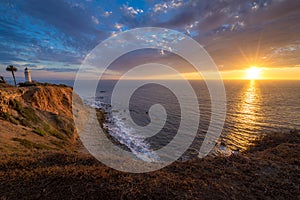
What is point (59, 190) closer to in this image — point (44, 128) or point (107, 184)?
point (107, 184)

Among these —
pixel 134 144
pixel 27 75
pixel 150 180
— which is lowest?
pixel 134 144

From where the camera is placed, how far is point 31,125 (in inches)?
733

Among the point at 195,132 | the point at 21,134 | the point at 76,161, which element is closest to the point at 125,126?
the point at 195,132

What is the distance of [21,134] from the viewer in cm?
1462

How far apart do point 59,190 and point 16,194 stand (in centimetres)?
148

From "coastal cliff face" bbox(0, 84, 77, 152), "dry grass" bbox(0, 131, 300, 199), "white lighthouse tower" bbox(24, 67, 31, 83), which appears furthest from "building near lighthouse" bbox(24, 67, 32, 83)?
"dry grass" bbox(0, 131, 300, 199)

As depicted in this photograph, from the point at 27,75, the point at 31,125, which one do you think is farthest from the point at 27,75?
the point at 31,125

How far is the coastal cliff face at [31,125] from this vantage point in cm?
1304

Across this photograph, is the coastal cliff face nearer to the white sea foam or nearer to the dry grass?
the dry grass

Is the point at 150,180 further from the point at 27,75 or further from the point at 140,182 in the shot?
the point at 27,75

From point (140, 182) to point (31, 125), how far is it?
20.0 metres

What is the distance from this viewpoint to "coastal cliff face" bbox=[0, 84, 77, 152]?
1304 centimetres

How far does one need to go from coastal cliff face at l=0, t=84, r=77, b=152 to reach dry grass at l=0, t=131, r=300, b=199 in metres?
6.22

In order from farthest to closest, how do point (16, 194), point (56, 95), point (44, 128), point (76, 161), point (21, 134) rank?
point (56, 95)
point (44, 128)
point (21, 134)
point (76, 161)
point (16, 194)
